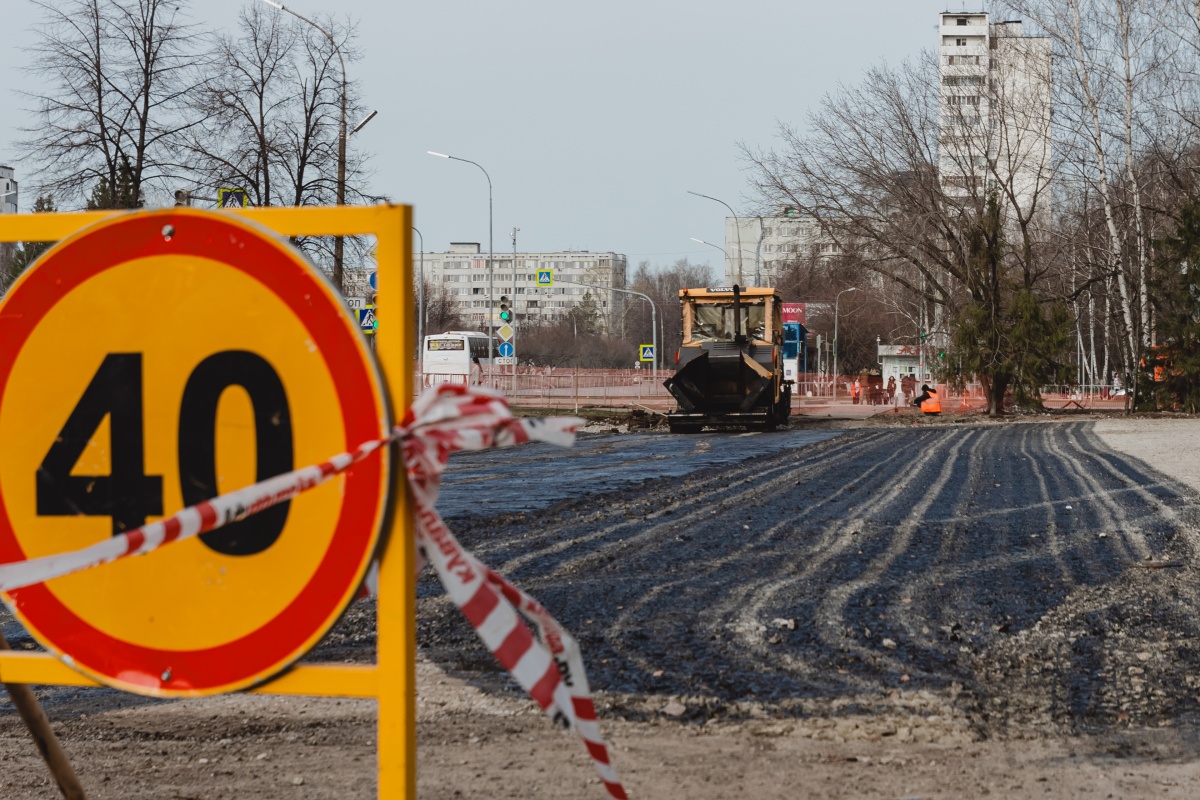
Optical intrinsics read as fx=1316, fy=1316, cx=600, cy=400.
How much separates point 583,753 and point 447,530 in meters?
2.12

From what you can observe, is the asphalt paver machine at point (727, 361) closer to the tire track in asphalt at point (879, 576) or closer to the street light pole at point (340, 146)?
the street light pole at point (340, 146)

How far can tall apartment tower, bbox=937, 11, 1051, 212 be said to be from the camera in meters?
37.3

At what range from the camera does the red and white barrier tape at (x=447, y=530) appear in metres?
2.03

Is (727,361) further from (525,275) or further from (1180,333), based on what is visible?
(525,275)

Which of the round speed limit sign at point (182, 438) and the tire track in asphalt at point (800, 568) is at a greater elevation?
the round speed limit sign at point (182, 438)

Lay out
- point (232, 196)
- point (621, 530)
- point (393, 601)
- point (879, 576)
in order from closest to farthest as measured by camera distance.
Answer: 1. point (393, 601)
2. point (879, 576)
3. point (621, 530)
4. point (232, 196)

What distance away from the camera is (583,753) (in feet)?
13.1

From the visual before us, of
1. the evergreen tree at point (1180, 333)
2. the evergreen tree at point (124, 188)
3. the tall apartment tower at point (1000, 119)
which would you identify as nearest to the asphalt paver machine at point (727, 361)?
the evergreen tree at point (124, 188)

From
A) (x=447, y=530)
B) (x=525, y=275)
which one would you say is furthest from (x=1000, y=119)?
(x=525, y=275)

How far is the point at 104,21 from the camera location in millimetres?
26125

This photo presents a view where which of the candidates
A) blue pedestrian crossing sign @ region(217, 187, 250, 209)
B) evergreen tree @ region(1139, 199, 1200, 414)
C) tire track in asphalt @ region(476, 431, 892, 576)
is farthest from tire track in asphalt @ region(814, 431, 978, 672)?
evergreen tree @ region(1139, 199, 1200, 414)

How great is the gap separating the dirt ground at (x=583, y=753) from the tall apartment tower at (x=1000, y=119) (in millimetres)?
34986

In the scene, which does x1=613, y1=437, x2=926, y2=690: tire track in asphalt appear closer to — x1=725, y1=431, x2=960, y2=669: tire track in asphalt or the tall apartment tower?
x1=725, y1=431, x2=960, y2=669: tire track in asphalt

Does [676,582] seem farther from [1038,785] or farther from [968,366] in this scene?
[968,366]
